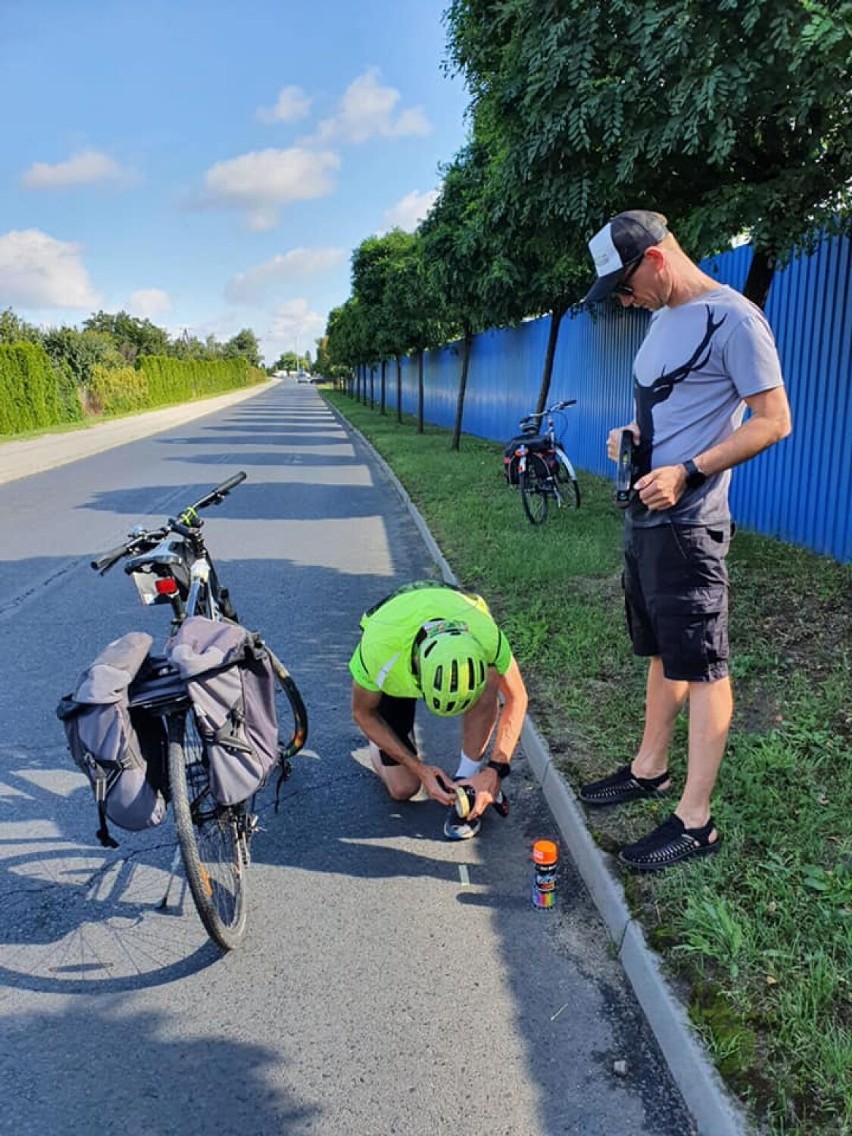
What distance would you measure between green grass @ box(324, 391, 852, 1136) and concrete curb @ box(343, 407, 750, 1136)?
0.05 m

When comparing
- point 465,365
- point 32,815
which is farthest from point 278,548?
point 465,365

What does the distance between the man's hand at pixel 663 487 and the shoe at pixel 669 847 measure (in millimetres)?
1173

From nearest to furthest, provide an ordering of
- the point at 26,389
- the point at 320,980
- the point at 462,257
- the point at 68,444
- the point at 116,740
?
the point at 116,740, the point at 320,980, the point at 462,257, the point at 68,444, the point at 26,389

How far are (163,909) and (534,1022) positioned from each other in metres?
1.38

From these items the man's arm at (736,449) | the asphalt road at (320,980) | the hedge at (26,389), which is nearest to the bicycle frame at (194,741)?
the asphalt road at (320,980)

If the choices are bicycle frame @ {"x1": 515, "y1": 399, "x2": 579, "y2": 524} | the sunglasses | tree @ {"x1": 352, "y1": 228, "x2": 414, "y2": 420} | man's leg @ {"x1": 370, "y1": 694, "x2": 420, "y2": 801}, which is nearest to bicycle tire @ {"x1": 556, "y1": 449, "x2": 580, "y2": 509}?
bicycle frame @ {"x1": 515, "y1": 399, "x2": 579, "y2": 524}

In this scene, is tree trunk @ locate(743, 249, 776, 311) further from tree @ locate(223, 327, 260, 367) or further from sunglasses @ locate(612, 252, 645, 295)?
tree @ locate(223, 327, 260, 367)

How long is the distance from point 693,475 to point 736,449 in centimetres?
16

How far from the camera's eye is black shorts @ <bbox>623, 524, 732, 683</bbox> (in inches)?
115

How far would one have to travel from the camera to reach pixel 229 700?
102 inches

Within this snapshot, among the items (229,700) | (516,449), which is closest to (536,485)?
(516,449)

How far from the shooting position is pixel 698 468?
9.23 feet

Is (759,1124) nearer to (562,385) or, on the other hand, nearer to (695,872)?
(695,872)

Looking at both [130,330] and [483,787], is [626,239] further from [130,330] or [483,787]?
[130,330]
